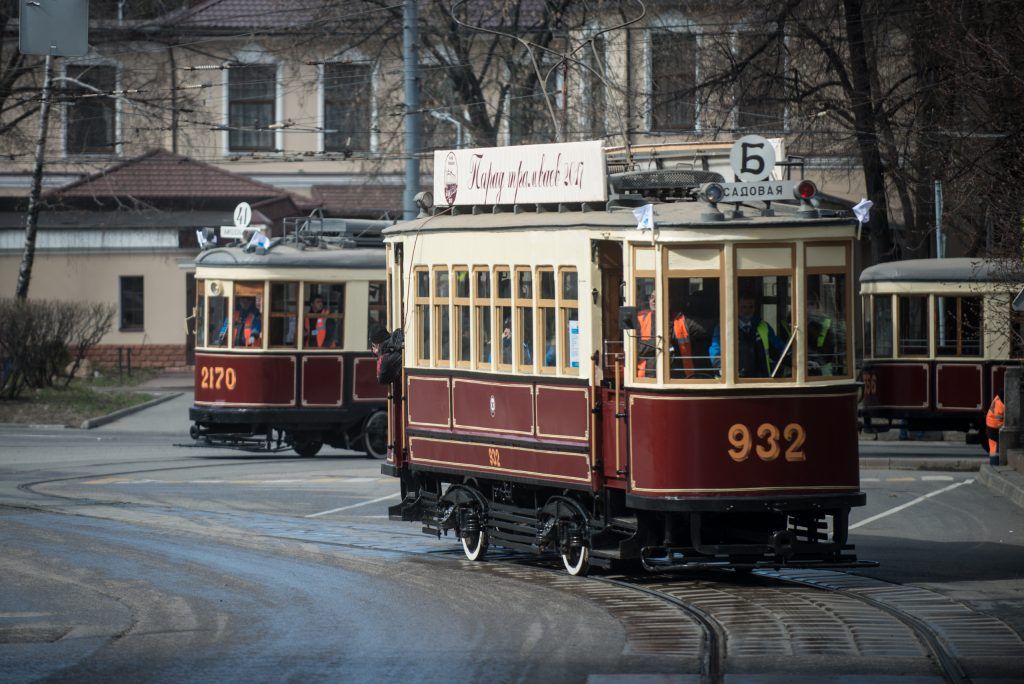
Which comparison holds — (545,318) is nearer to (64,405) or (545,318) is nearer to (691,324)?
(691,324)

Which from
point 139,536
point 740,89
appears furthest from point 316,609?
point 740,89

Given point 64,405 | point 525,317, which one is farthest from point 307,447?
point 525,317

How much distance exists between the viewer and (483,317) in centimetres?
1521

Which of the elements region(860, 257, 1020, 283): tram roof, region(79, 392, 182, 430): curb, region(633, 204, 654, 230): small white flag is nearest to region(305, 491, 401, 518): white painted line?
region(633, 204, 654, 230): small white flag

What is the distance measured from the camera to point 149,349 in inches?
1833

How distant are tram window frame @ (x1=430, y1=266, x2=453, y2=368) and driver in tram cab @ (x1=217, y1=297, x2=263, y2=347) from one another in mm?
10259

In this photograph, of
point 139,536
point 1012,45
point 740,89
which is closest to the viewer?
point 139,536

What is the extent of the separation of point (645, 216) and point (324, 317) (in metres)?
13.3

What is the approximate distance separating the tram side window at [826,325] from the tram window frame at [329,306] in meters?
13.5

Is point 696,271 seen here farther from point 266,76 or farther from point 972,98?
point 266,76

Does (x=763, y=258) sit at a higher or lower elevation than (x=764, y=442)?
higher

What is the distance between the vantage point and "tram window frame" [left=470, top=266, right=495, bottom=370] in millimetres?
15086

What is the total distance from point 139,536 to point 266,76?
34492 mm

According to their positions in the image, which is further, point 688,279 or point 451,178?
point 451,178
